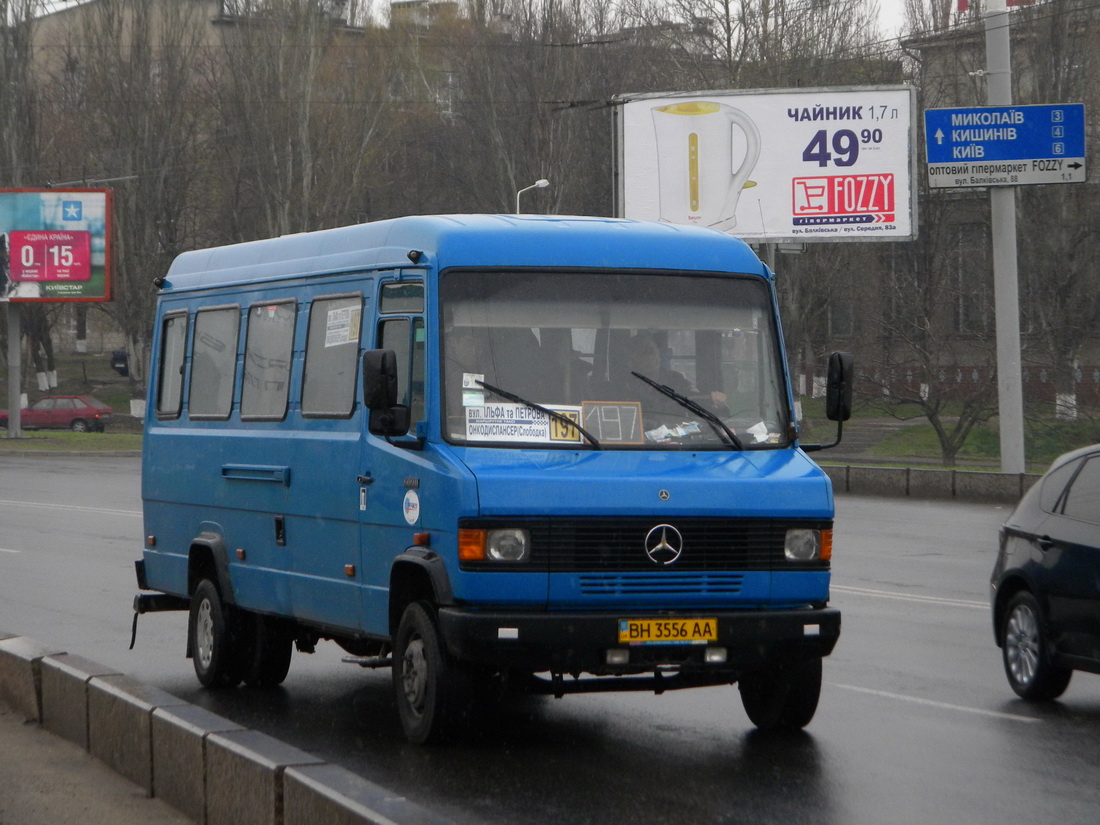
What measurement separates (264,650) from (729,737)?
9.95 feet

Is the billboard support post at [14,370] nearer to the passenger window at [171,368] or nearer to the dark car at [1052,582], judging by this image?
the passenger window at [171,368]

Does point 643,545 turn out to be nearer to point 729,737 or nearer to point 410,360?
point 729,737

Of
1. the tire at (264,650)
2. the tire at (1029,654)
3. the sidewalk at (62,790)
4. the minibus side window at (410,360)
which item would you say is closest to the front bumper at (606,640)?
the minibus side window at (410,360)

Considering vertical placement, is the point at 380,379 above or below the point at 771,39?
below

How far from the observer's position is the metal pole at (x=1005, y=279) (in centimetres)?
2412

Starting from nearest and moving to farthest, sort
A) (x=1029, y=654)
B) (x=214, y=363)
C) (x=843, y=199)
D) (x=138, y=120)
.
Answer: (x=1029, y=654) → (x=214, y=363) → (x=843, y=199) → (x=138, y=120)

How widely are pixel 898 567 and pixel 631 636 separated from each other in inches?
383

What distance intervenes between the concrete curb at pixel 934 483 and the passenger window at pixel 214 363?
1643 cm

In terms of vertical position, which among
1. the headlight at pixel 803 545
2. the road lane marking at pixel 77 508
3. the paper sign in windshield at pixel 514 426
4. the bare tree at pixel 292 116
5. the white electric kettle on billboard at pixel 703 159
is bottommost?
the road lane marking at pixel 77 508

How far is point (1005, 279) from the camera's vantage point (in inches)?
978

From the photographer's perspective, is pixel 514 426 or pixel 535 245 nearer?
pixel 514 426

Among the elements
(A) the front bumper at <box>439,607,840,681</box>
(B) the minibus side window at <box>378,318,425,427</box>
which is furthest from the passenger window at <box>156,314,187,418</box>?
(A) the front bumper at <box>439,607,840,681</box>

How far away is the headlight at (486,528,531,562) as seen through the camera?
7.14 metres

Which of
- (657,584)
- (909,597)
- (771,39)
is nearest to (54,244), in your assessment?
(771,39)
